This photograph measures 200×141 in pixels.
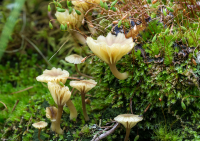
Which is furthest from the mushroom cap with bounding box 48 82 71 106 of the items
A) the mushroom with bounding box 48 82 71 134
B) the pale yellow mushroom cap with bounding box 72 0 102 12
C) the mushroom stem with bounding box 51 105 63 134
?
the pale yellow mushroom cap with bounding box 72 0 102 12

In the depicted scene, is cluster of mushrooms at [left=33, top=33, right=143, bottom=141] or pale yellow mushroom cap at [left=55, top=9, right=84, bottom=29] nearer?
cluster of mushrooms at [left=33, top=33, right=143, bottom=141]

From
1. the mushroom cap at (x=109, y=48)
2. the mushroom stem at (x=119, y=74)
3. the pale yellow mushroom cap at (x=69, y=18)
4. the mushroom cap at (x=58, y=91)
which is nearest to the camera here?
the mushroom cap at (x=109, y=48)

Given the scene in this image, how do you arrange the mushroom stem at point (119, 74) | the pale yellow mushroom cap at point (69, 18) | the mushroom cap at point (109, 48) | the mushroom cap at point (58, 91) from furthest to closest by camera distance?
the pale yellow mushroom cap at point (69, 18) → the mushroom stem at point (119, 74) → the mushroom cap at point (58, 91) → the mushroom cap at point (109, 48)

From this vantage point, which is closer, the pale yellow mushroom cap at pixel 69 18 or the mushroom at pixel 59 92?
the mushroom at pixel 59 92

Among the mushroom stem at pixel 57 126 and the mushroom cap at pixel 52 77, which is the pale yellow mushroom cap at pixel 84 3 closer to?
the mushroom cap at pixel 52 77

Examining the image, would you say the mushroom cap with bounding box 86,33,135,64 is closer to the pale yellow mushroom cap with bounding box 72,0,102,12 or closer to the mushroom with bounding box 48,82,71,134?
the mushroom with bounding box 48,82,71,134

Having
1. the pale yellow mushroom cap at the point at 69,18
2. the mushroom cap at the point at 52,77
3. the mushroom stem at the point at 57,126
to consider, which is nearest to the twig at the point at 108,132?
the mushroom stem at the point at 57,126

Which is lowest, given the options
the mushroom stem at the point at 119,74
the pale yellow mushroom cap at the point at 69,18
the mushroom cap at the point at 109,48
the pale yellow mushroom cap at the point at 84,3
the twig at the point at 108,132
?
the twig at the point at 108,132

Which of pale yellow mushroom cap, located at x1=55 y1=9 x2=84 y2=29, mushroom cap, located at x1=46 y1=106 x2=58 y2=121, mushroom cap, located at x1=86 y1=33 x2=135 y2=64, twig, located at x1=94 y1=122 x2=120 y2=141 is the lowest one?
twig, located at x1=94 y1=122 x2=120 y2=141

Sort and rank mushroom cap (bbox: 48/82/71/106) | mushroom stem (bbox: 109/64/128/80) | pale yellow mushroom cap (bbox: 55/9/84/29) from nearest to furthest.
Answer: mushroom cap (bbox: 48/82/71/106), mushroom stem (bbox: 109/64/128/80), pale yellow mushroom cap (bbox: 55/9/84/29)

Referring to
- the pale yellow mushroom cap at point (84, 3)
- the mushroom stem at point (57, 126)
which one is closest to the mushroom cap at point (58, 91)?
the mushroom stem at point (57, 126)

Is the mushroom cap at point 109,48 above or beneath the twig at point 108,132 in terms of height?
above
